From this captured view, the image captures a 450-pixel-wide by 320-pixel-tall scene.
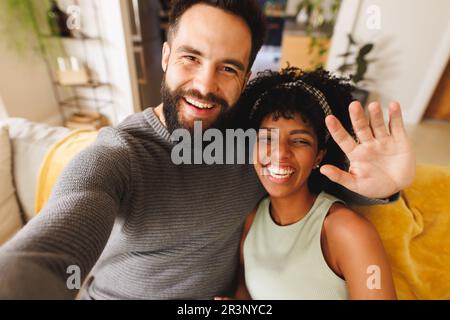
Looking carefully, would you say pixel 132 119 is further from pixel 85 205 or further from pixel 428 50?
pixel 428 50

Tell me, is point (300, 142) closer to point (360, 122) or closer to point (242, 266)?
point (360, 122)

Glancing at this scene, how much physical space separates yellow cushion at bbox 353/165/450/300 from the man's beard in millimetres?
550

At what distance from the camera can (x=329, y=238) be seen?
0.73 metres

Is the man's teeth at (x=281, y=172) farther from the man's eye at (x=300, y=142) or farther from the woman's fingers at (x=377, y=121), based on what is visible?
the woman's fingers at (x=377, y=121)

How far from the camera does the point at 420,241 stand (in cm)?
81

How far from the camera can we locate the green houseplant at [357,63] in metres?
2.68

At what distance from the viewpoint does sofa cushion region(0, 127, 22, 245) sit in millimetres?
1067

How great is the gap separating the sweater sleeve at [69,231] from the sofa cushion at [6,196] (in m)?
0.70

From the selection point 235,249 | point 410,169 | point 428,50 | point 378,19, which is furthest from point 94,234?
point 428,50

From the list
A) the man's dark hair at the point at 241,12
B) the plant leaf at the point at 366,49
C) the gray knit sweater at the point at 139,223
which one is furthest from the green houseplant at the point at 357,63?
the gray knit sweater at the point at 139,223

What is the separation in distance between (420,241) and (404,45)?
9.29ft

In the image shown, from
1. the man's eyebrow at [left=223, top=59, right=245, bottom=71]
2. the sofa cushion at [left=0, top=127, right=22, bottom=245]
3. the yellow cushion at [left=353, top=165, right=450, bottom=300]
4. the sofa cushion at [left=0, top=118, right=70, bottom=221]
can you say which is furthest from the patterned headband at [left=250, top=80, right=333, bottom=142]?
the sofa cushion at [left=0, top=127, right=22, bottom=245]

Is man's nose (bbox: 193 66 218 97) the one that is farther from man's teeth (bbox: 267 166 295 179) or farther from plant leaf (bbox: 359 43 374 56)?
plant leaf (bbox: 359 43 374 56)

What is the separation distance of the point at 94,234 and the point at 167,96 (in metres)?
0.45
